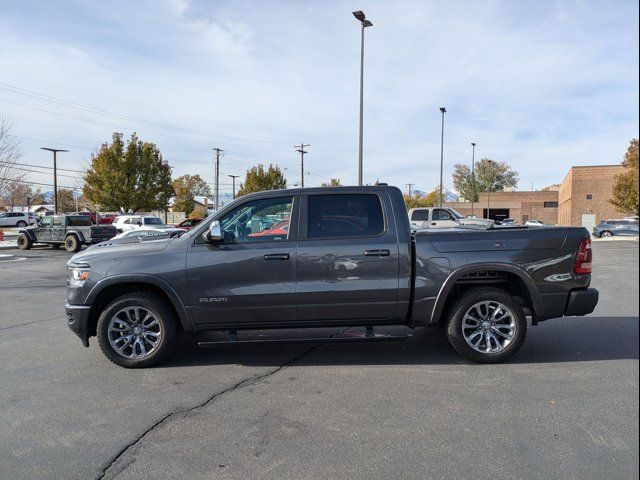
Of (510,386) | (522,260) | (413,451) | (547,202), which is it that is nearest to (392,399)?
(413,451)

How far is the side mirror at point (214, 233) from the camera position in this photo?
4909 millimetres

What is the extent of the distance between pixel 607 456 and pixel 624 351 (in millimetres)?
2736

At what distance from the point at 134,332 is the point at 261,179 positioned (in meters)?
57.3

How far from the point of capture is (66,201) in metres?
95.2

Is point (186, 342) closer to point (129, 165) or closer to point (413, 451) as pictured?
point (413, 451)

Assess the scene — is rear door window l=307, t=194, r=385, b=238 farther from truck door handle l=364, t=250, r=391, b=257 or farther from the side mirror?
the side mirror

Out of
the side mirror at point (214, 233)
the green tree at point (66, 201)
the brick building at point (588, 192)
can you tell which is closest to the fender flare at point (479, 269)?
the side mirror at point (214, 233)

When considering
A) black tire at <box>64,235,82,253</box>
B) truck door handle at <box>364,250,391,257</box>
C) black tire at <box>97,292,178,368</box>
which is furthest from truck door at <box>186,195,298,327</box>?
black tire at <box>64,235,82,253</box>

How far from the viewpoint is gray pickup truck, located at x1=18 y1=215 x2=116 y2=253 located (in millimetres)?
21797

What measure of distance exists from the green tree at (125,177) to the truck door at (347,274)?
3755 centimetres

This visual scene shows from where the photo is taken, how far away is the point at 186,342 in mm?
6301

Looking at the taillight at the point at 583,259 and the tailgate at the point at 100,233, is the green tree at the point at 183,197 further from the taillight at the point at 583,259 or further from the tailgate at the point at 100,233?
the taillight at the point at 583,259

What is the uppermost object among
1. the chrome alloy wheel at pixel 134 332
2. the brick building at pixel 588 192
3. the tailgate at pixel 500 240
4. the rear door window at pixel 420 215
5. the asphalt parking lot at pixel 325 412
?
the brick building at pixel 588 192

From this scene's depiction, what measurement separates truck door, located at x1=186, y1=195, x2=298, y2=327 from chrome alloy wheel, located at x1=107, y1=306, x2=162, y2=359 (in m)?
0.53
